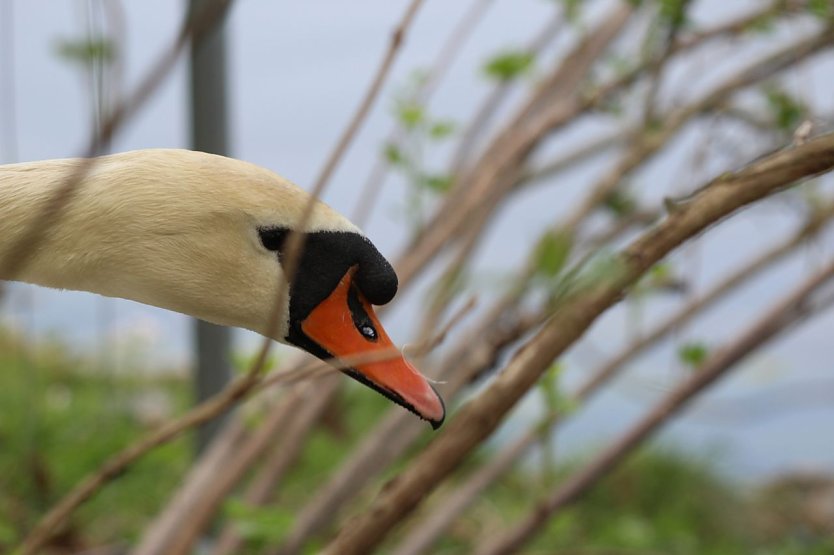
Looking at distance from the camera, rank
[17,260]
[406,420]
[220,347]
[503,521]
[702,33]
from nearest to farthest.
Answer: [17,260] → [406,420] → [702,33] → [220,347] → [503,521]

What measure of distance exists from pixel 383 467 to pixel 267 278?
2.21 ft

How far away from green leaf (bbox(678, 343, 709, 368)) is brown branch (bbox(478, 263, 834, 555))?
5cm

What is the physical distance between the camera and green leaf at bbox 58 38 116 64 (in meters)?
0.33

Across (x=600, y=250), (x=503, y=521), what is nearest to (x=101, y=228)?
(x=600, y=250)

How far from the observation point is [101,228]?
0.49 meters

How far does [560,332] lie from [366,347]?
10cm

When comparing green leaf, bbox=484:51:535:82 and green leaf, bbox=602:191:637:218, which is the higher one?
green leaf, bbox=484:51:535:82

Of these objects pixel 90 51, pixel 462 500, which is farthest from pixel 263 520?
pixel 90 51

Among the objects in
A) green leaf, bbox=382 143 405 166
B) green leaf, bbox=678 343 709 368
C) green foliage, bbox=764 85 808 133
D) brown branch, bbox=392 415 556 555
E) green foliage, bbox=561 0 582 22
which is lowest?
brown branch, bbox=392 415 556 555

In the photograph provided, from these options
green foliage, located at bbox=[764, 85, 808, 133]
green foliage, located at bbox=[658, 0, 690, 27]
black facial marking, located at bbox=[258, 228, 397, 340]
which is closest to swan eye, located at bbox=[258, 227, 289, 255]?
black facial marking, located at bbox=[258, 228, 397, 340]

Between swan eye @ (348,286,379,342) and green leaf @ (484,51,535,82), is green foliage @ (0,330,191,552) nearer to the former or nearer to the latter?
swan eye @ (348,286,379,342)

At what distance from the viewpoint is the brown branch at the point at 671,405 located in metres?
0.91

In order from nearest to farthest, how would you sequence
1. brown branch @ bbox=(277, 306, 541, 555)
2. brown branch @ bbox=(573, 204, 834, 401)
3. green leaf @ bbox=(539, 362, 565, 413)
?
1. green leaf @ bbox=(539, 362, 565, 413)
2. brown branch @ bbox=(277, 306, 541, 555)
3. brown branch @ bbox=(573, 204, 834, 401)

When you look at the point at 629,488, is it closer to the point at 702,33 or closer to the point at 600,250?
the point at 702,33
